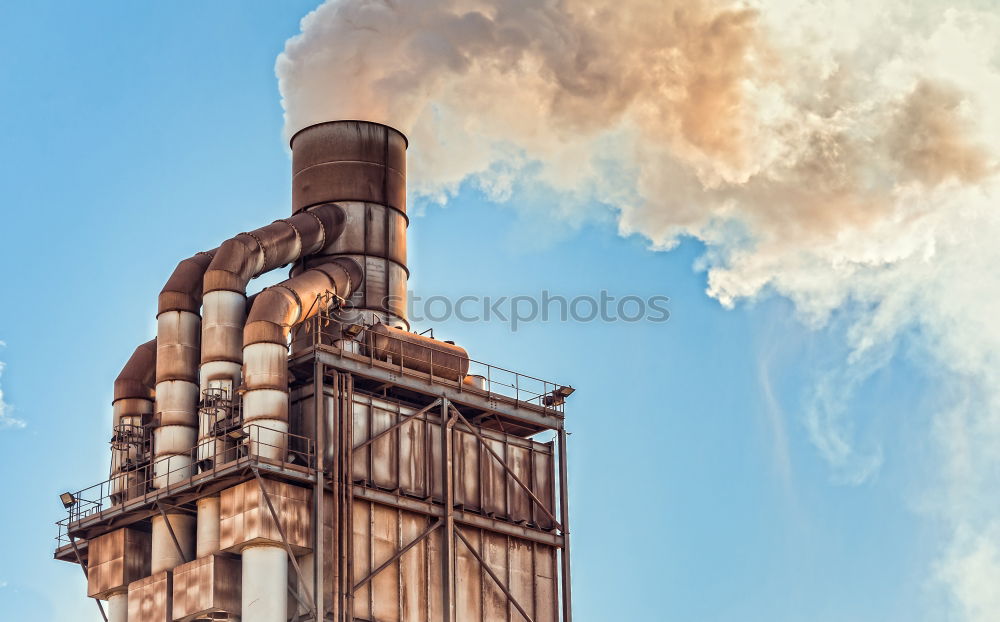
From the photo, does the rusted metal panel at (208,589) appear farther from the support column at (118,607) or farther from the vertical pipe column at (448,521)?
the vertical pipe column at (448,521)

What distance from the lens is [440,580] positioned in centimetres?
6788

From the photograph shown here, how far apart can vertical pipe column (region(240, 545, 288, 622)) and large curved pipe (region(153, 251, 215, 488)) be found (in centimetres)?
504

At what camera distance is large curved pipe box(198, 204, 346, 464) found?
66.8 meters

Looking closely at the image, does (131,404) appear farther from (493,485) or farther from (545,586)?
(545,586)

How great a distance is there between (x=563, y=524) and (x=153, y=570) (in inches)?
621

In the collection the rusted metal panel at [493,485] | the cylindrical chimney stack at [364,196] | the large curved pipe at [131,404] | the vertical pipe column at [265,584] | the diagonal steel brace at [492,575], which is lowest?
the vertical pipe column at [265,584]

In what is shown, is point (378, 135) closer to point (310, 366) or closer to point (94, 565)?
point (310, 366)

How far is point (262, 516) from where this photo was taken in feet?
208

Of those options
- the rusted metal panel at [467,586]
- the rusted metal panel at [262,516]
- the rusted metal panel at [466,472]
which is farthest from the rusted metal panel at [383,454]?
the rusted metal panel at [467,586]

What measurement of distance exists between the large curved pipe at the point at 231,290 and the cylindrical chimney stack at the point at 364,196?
7.97 ft

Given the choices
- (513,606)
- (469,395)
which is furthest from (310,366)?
(513,606)

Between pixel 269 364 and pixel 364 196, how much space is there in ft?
36.5

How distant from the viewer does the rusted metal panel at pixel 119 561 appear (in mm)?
67688

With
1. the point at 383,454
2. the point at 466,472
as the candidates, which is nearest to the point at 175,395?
the point at 383,454
